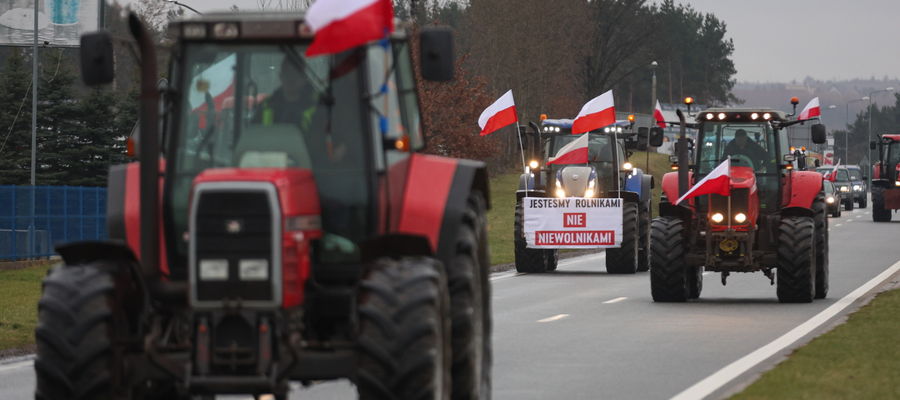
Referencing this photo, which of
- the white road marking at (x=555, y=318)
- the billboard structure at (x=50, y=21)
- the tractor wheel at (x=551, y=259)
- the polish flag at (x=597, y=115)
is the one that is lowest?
the white road marking at (x=555, y=318)

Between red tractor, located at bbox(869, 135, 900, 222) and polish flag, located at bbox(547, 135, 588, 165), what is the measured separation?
31172 millimetres

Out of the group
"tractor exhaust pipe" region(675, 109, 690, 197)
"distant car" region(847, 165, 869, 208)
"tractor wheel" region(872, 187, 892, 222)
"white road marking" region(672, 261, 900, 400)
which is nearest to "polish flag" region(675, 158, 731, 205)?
"tractor exhaust pipe" region(675, 109, 690, 197)

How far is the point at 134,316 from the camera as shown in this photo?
32.0ft

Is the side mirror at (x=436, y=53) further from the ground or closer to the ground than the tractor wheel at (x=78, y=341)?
further from the ground

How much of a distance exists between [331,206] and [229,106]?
79cm

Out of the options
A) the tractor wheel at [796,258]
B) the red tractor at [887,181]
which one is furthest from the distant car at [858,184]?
the tractor wheel at [796,258]

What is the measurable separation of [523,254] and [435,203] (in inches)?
922

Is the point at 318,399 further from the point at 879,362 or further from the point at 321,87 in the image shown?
the point at 879,362

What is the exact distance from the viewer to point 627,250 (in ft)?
109

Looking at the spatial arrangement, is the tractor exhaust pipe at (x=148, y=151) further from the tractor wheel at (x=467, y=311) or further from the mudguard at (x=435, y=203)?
the tractor wheel at (x=467, y=311)

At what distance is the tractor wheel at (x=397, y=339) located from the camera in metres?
8.98

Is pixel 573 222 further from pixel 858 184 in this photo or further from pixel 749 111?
pixel 858 184

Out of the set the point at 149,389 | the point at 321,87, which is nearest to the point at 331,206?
the point at 321,87

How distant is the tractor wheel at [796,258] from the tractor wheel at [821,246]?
2.52 feet
